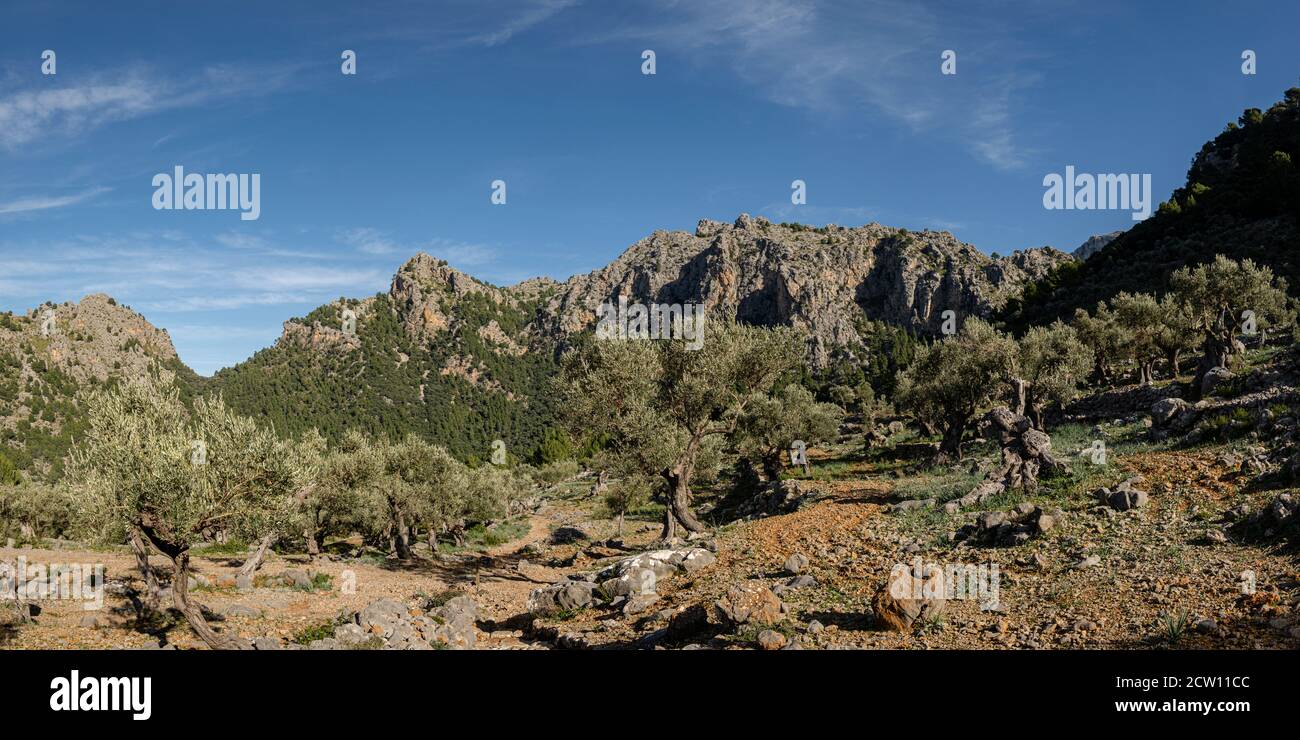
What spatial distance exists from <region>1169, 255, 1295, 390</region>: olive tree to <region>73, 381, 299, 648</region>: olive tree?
51.3 metres

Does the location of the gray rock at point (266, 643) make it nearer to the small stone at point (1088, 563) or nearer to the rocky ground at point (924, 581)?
the rocky ground at point (924, 581)

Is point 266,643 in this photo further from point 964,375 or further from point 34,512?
point 34,512

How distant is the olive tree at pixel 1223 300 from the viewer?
4041cm

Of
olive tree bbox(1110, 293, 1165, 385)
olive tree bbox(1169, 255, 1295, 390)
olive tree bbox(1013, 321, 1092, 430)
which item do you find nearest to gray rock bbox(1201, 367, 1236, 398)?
olive tree bbox(1169, 255, 1295, 390)

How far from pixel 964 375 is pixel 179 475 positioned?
4070cm

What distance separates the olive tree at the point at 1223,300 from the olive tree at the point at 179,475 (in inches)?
2018

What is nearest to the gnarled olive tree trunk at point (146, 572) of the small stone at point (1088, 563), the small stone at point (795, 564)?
the small stone at point (795, 564)

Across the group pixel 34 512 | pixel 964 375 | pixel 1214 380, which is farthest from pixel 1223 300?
pixel 34 512
